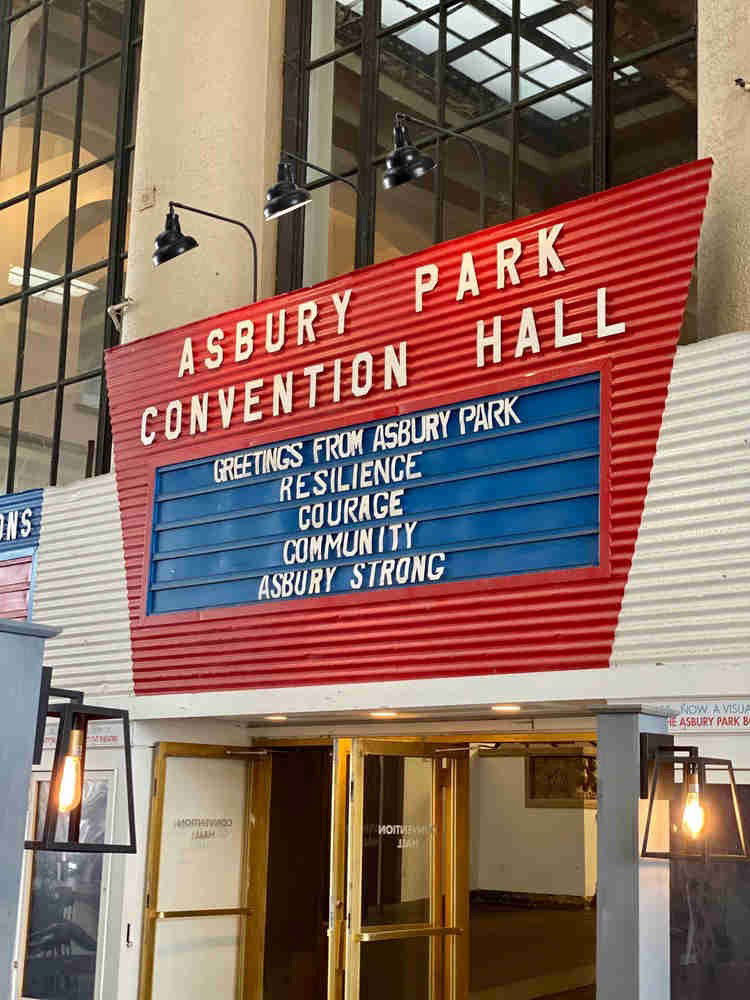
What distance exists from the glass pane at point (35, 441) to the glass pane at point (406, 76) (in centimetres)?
438

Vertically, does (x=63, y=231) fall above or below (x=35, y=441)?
above

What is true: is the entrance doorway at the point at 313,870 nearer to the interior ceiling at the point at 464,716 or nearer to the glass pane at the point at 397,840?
the glass pane at the point at 397,840

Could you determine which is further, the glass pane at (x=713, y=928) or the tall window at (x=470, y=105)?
the tall window at (x=470, y=105)

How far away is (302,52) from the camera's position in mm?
11938

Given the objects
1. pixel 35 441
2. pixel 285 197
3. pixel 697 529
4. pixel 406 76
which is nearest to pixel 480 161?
pixel 406 76


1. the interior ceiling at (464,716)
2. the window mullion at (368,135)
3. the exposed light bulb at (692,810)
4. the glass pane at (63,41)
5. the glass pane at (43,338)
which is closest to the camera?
the exposed light bulb at (692,810)

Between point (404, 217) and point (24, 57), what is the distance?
6581mm

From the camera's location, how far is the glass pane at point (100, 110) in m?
13.4

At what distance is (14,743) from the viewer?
4.15 meters

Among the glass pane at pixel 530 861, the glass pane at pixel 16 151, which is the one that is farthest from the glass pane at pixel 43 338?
the glass pane at pixel 530 861

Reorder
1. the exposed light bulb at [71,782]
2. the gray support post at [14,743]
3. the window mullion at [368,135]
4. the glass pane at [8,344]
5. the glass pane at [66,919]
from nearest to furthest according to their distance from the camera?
the gray support post at [14,743] → the exposed light bulb at [71,782] → the glass pane at [66,919] → the window mullion at [368,135] → the glass pane at [8,344]

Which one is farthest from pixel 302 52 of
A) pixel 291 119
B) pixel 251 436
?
pixel 251 436

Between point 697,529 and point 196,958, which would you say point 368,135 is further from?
point 196,958

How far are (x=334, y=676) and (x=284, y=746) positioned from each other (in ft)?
6.74
